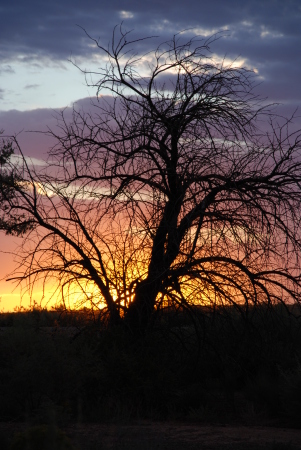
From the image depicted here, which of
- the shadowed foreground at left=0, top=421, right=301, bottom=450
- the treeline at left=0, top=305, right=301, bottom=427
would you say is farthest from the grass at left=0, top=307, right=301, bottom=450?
the shadowed foreground at left=0, top=421, right=301, bottom=450

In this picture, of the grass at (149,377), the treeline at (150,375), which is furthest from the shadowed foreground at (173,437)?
the treeline at (150,375)

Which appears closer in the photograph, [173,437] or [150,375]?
[173,437]

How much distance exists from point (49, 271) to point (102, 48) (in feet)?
16.2

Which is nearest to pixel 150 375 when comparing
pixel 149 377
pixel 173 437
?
pixel 149 377

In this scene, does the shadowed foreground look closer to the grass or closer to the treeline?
the grass

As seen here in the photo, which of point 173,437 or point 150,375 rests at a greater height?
point 150,375

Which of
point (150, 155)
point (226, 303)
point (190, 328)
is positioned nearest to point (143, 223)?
point (150, 155)

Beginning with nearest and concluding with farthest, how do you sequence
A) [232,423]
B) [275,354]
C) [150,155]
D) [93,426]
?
[93,426] < [232,423] < [150,155] < [275,354]

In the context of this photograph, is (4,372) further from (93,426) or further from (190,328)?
(190,328)

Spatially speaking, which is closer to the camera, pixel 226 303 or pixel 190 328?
pixel 226 303

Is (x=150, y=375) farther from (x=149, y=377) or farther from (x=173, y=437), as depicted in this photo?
(x=173, y=437)

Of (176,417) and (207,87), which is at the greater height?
(207,87)

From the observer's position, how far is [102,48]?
12664 millimetres

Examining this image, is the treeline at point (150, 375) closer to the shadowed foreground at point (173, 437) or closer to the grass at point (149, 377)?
the grass at point (149, 377)
